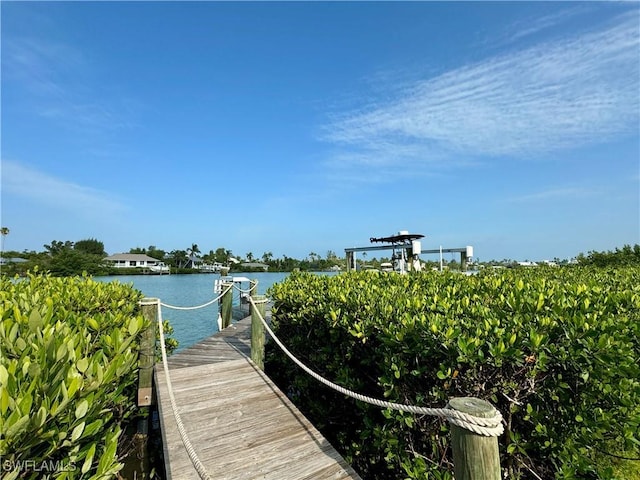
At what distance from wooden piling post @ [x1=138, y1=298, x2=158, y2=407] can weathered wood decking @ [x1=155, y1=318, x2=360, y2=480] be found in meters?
0.18

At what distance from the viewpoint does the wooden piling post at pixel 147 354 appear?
175 inches

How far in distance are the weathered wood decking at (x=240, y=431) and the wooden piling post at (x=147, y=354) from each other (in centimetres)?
18

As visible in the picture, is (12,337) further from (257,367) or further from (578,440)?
(578,440)

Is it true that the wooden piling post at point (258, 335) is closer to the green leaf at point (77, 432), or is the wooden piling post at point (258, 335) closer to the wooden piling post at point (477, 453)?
the green leaf at point (77, 432)

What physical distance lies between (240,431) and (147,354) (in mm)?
2165

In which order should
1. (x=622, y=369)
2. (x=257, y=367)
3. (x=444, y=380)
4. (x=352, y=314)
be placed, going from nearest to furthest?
(x=622, y=369) < (x=444, y=380) < (x=352, y=314) < (x=257, y=367)

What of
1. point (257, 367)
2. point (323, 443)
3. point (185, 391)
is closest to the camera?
point (323, 443)

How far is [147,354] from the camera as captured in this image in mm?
4496

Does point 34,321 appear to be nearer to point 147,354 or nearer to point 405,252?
point 147,354

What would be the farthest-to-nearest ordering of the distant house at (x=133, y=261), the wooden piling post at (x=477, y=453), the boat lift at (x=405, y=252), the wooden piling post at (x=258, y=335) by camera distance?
1. the distant house at (x=133, y=261)
2. the boat lift at (x=405, y=252)
3. the wooden piling post at (x=258, y=335)
4. the wooden piling post at (x=477, y=453)

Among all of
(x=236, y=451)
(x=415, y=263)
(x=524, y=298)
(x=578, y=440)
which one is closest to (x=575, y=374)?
(x=578, y=440)

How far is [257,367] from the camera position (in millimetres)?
4773

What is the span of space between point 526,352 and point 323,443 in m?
1.94

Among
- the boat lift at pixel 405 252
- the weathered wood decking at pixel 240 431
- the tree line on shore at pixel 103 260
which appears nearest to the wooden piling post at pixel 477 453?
the weathered wood decking at pixel 240 431
